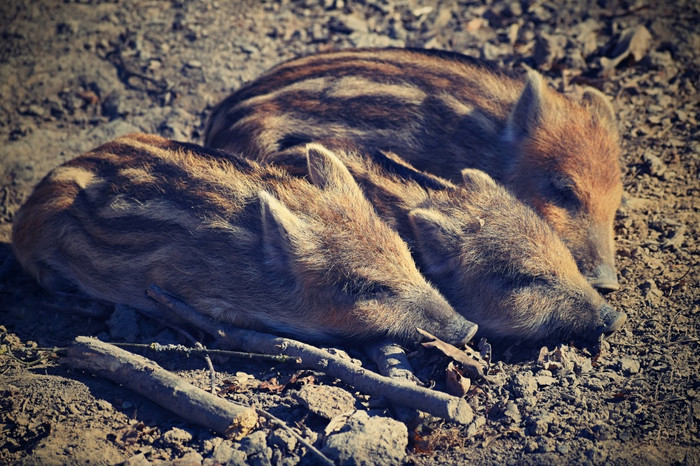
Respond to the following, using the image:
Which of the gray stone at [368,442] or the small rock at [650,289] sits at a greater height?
the small rock at [650,289]

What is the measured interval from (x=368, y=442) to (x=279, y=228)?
1325 millimetres

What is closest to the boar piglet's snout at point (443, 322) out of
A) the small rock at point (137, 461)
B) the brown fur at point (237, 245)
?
the brown fur at point (237, 245)

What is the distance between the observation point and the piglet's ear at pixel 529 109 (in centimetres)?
472

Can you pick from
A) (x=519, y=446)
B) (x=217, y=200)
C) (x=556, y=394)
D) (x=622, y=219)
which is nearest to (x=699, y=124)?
(x=622, y=219)

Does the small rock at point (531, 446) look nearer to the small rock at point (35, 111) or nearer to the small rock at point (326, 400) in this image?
the small rock at point (326, 400)

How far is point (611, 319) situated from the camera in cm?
376

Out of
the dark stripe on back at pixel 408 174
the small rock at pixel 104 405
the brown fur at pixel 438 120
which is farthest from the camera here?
the brown fur at pixel 438 120

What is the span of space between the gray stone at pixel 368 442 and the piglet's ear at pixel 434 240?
1197 mm

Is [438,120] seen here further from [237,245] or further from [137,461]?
[137,461]

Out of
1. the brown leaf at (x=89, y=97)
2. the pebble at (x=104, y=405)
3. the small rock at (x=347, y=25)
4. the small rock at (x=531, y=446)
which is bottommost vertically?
the pebble at (x=104, y=405)

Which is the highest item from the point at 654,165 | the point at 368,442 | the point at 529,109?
the point at 529,109

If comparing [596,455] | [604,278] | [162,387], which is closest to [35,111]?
[162,387]

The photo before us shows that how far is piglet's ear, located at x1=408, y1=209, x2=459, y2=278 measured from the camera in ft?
13.2

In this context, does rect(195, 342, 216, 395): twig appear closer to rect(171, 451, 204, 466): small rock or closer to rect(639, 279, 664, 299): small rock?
rect(171, 451, 204, 466): small rock
